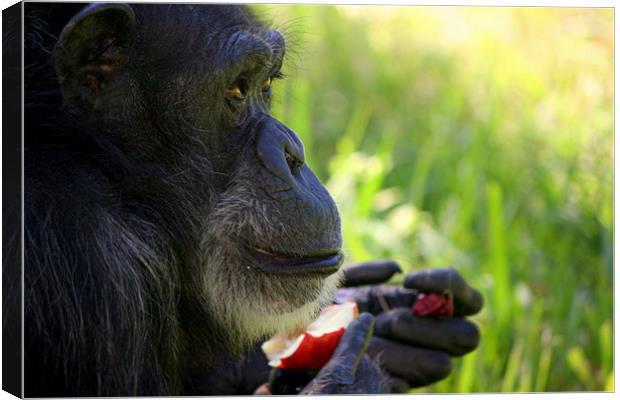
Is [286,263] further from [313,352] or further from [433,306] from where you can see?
[433,306]

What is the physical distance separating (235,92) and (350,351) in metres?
0.73

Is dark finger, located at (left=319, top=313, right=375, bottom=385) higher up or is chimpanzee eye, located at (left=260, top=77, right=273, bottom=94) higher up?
chimpanzee eye, located at (left=260, top=77, right=273, bottom=94)

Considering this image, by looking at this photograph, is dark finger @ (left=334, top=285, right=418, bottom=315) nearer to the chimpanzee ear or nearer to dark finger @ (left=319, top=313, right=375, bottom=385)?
dark finger @ (left=319, top=313, right=375, bottom=385)

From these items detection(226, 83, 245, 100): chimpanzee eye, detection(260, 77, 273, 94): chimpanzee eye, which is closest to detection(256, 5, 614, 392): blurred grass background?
detection(260, 77, 273, 94): chimpanzee eye

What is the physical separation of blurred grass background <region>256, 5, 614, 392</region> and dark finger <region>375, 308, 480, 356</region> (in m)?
0.72

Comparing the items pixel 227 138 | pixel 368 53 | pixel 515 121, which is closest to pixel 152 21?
pixel 227 138

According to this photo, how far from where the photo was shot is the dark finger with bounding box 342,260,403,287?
3.19m

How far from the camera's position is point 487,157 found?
5.39 m

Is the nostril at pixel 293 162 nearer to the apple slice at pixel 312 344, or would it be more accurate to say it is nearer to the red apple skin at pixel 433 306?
the apple slice at pixel 312 344

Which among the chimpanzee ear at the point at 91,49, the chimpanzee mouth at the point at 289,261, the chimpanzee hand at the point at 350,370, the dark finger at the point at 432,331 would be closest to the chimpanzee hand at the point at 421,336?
the dark finger at the point at 432,331

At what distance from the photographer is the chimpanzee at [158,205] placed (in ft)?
7.30

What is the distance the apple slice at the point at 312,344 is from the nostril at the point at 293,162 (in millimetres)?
565

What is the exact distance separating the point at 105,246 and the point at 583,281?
9.49ft

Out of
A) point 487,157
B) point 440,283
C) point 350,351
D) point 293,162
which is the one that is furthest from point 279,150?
point 487,157
